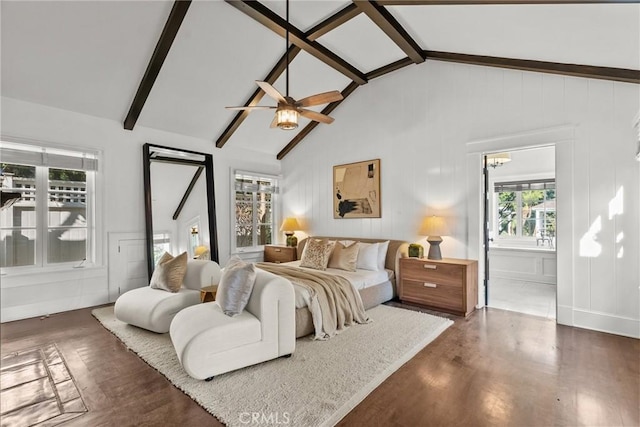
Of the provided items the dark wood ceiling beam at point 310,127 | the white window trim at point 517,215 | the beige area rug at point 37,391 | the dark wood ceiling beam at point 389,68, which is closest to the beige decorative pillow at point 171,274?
the beige area rug at point 37,391

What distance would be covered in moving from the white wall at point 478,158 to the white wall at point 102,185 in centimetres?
300

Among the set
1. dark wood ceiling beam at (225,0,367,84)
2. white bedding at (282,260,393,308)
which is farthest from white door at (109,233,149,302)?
dark wood ceiling beam at (225,0,367,84)

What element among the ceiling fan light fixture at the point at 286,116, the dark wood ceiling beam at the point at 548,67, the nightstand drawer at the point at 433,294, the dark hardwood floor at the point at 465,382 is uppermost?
the dark wood ceiling beam at the point at 548,67

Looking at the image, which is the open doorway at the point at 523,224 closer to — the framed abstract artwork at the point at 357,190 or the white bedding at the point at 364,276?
the white bedding at the point at 364,276

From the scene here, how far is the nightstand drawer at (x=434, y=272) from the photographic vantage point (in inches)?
159

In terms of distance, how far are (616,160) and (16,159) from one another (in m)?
7.25

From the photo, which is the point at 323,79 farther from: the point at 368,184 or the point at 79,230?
the point at 79,230

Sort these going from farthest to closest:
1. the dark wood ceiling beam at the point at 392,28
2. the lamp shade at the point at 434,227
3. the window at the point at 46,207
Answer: the lamp shade at the point at 434,227
the window at the point at 46,207
the dark wood ceiling beam at the point at 392,28

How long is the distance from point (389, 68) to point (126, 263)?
5.32 meters

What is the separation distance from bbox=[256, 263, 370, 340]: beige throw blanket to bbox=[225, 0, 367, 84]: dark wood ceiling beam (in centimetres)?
309

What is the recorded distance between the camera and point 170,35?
11.8 feet

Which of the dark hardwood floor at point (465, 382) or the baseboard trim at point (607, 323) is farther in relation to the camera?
the baseboard trim at point (607, 323)

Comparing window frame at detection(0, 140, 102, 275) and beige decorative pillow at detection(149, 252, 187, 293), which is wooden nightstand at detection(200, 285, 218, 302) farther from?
window frame at detection(0, 140, 102, 275)

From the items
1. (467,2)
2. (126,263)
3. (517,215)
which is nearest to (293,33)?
(467,2)
